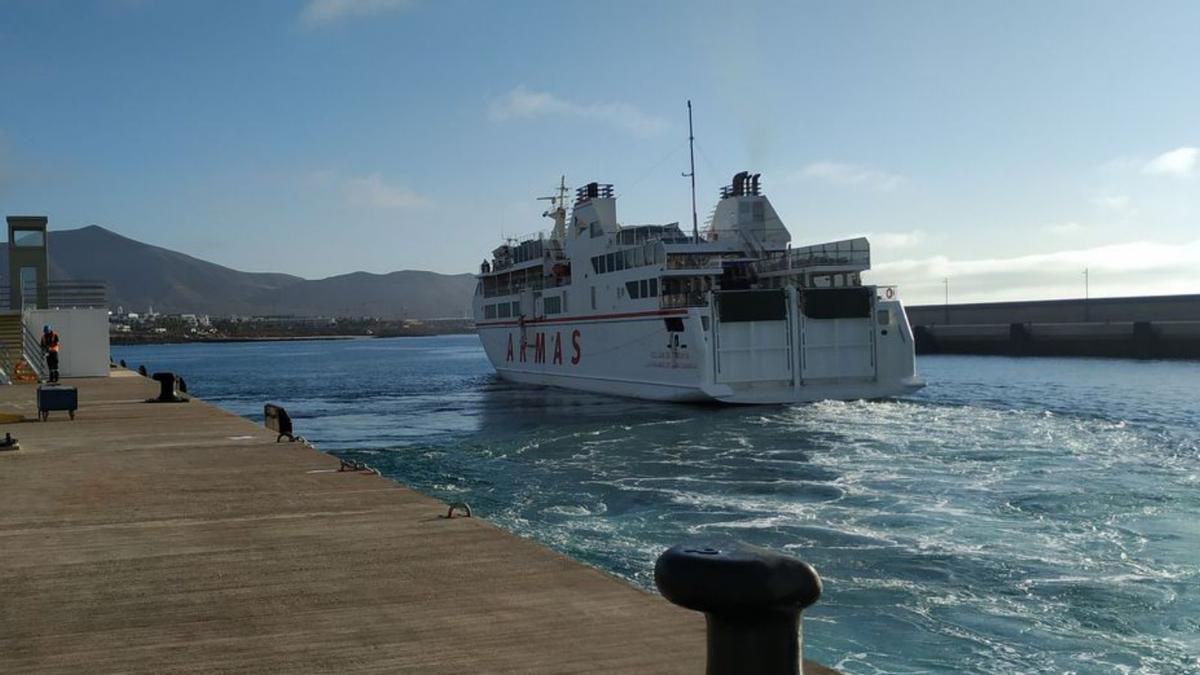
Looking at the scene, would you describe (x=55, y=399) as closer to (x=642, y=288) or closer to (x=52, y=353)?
(x=52, y=353)

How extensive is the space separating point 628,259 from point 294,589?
28.6m

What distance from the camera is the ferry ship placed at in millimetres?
30297

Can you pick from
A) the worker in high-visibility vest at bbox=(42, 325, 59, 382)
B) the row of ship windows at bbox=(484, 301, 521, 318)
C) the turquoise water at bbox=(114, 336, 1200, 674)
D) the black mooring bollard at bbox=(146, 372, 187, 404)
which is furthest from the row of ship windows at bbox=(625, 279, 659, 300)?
the worker in high-visibility vest at bbox=(42, 325, 59, 382)

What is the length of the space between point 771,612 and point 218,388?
53.8 meters

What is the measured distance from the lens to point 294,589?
6.71m

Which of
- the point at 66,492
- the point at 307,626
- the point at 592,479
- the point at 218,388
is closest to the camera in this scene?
the point at 307,626

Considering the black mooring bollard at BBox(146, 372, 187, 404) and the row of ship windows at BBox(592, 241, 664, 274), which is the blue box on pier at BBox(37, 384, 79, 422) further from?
the row of ship windows at BBox(592, 241, 664, 274)

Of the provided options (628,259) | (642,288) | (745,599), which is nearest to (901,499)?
(745,599)

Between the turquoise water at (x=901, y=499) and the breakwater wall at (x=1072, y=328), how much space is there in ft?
104

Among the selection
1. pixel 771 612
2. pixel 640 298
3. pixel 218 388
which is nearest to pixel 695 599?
pixel 771 612

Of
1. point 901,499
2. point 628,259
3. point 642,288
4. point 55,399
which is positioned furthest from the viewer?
point 628,259

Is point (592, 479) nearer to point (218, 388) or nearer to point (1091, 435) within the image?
point (1091, 435)

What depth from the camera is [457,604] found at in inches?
246

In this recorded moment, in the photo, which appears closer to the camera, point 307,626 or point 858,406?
point 307,626
